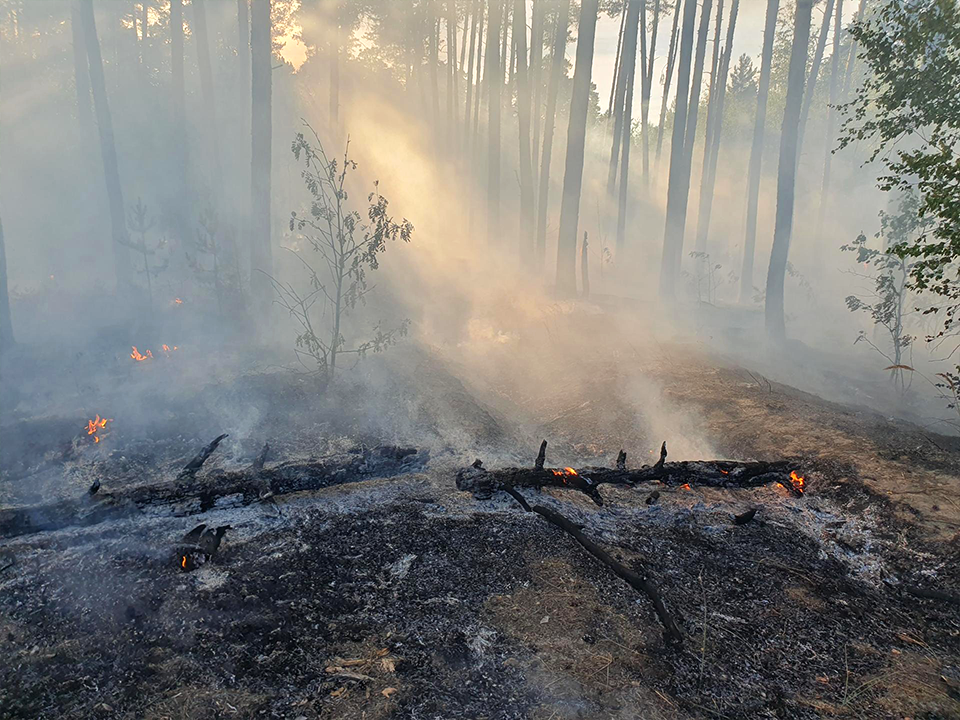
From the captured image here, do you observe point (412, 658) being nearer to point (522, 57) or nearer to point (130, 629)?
point (130, 629)

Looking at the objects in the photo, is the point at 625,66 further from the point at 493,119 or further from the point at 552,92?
the point at 493,119

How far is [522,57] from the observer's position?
70.0 feet

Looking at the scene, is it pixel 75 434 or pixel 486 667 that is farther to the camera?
pixel 75 434

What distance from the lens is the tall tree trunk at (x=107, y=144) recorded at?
19156 mm

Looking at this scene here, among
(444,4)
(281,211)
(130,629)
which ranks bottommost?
(130,629)

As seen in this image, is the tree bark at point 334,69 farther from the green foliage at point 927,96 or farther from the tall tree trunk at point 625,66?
the green foliage at point 927,96

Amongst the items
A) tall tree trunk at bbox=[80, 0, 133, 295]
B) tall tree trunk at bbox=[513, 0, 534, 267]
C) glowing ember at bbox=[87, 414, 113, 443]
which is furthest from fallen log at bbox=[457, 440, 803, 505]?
tall tree trunk at bbox=[80, 0, 133, 295]

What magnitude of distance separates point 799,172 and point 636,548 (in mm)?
48691

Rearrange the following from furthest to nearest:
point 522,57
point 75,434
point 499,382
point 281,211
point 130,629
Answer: point 281,211 → point 522,57 → point 499,382 → point 75,434 → point 130,629

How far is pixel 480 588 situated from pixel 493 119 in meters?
23.3

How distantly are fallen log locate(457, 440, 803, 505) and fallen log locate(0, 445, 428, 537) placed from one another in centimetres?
151

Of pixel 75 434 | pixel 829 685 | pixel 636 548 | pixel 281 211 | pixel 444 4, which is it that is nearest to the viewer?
pixel 829 685

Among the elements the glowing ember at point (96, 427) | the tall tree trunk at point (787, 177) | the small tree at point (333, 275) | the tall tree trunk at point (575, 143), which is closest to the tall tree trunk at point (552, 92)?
the tall tree trunk at point (575, 143)

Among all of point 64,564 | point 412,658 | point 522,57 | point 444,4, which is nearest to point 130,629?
point 64,564
